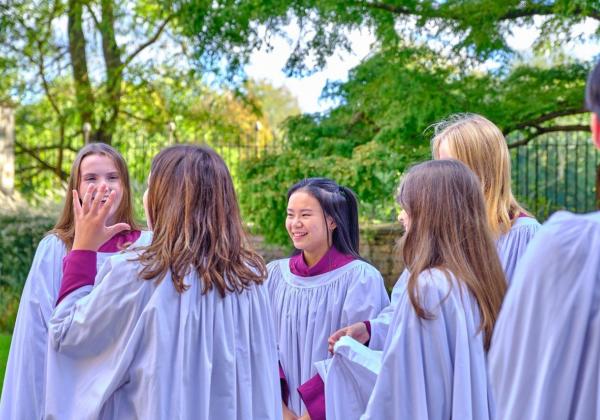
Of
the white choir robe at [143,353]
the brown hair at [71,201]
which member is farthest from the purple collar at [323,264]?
the white choir robe at [143,353]

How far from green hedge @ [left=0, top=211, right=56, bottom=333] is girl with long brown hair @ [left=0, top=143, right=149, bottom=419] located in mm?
8088

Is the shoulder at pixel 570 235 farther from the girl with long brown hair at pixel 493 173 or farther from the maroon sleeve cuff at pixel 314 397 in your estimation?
the maroon sleeve cuff at pixel 314 397

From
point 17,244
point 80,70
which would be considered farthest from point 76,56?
point 17,244

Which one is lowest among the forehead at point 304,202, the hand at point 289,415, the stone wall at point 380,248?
the stone wall at point 380,248

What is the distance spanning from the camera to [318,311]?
5039 millimetres

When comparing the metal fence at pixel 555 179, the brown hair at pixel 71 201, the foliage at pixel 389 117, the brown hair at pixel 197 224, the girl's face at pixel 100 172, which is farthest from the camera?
the metal fence at pixel 555 179

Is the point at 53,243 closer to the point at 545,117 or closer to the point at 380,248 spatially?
the point at 545,117

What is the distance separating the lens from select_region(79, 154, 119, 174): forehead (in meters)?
4.61

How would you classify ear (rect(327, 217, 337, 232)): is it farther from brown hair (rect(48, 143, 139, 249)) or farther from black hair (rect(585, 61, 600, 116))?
black hair (rect(585, 61, 600, 116))

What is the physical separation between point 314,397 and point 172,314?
154 centimetres

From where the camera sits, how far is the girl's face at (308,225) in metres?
5.24

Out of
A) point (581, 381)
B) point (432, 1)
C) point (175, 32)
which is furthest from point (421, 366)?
point (175, 32)

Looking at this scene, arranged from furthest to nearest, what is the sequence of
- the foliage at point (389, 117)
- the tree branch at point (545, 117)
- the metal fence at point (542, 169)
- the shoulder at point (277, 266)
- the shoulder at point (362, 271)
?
1. the metal fence at point (542, 169)
2. the tree branch at point (545, 117)
3. the foliage at point (389, 117)
4. the shoulder at point (277, 266)
5. the shoulder at point (362, 271)

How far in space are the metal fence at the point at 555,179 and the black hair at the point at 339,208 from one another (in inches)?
255
